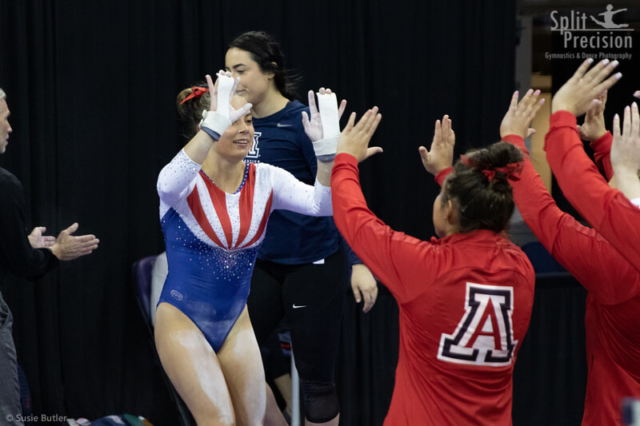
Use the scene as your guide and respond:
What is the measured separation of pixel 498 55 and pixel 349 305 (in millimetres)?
1643

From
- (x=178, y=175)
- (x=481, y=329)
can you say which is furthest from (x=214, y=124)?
(x=481, y=329)

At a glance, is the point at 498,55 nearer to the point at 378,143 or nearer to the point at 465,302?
the point at 378,143

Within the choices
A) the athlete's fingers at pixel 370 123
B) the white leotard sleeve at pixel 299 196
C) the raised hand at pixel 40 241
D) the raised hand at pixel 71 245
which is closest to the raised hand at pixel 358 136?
the athlete's fingers at pixel 370 123

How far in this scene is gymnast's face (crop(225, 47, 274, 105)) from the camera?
9.22 ft

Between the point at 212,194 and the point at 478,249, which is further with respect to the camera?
the point at 212,194

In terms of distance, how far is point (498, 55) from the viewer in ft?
13.8

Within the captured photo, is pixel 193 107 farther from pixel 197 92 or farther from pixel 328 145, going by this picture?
pixel 328 145

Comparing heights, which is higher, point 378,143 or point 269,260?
point 378,143

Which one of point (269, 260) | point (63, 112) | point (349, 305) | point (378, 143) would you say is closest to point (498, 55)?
point (378, 143)

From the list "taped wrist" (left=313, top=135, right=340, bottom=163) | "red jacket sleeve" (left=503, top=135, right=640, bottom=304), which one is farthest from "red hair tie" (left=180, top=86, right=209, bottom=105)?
"red jacket sleeve" (left=503, top=135, right=640, bottom=304)

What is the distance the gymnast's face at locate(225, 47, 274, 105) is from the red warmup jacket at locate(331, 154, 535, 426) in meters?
1.10

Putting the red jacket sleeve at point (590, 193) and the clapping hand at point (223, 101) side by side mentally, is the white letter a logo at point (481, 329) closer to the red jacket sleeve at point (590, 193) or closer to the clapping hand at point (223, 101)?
the red jacket sleeve at point (590, 193)

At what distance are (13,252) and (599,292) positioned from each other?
1.96m

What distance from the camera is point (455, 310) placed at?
5.88 feet
